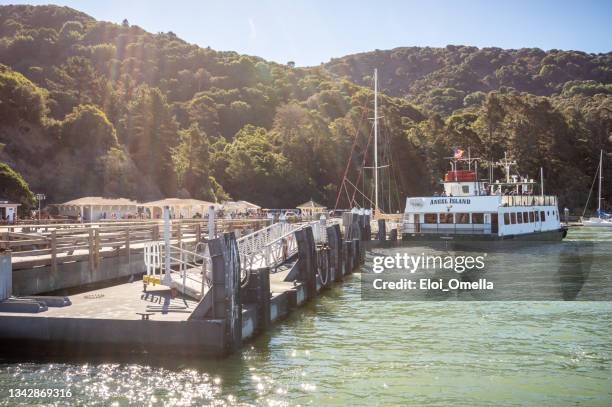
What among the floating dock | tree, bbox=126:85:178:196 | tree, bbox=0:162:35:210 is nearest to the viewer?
the floating dock

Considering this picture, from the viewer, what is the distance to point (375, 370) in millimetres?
13508

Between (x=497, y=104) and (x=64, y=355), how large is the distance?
353ft

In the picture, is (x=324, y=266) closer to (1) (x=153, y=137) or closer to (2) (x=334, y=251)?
(2) (x=334, y=251)

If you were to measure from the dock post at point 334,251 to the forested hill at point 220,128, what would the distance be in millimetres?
34555

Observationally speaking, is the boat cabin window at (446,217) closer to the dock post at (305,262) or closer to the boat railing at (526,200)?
the boat railing at (526,200)

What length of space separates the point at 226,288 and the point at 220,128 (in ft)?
366

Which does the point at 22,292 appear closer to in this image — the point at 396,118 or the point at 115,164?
the point at 115,164

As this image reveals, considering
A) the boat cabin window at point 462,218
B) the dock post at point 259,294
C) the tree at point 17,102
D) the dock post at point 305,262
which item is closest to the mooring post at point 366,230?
the boat cabin window at point 462,218

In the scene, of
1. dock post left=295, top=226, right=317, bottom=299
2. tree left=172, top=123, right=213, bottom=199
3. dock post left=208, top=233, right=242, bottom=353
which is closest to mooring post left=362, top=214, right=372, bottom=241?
dock post left=295, top=226, right=317, bottom=299

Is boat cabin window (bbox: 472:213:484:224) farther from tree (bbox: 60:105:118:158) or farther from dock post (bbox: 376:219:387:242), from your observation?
tree (bbox: 60:105:118:158)

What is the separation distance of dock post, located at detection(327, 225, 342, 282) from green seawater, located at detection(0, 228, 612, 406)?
9090 millimetres

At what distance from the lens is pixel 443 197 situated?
46.4 m

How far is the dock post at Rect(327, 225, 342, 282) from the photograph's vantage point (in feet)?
92.0

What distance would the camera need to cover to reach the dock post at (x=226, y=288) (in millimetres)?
13492
